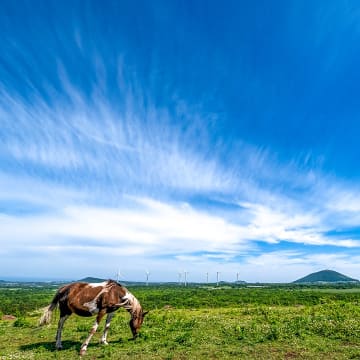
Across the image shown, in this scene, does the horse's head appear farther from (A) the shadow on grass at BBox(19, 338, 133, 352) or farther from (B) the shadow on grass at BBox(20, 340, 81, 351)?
(B) the shadow on grass at BBox(20, 340, 81, 351)

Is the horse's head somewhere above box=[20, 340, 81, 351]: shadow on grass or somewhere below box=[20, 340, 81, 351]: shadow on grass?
above

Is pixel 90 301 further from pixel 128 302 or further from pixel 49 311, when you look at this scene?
pixel 49 311

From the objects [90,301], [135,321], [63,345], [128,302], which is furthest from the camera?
[135,321]

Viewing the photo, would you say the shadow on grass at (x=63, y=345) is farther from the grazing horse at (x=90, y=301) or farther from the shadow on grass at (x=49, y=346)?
the grazing horse at (x=90, y=301)

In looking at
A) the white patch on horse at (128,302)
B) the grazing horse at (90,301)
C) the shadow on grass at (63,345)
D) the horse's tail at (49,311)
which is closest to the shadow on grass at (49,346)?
the shadow on grass at (63,345)

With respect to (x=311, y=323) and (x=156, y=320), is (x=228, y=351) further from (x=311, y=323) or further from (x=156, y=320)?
(x=156, y=320)

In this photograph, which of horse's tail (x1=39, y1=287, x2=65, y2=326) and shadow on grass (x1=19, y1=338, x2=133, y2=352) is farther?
horse's tail (x1=39, y1=287, x2=65, y2=326)

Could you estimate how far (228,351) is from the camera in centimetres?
1357

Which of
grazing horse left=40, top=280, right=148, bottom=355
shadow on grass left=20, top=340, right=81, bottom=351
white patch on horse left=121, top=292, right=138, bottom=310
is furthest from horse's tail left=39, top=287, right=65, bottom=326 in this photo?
white patch on horse left=121, top=292, right=138, bottom=310

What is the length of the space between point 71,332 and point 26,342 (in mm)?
3302

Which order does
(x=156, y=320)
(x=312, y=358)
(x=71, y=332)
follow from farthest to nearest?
(x=156, y=320)
(x=71, y=332)
(x=312, y=358)

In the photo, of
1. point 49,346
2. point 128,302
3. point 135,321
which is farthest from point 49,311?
point 135,321

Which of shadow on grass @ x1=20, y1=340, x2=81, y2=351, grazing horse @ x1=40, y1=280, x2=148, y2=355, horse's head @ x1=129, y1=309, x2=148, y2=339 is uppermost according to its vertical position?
grazing horse @ x1=40, y1=280, x2=148, y2=355

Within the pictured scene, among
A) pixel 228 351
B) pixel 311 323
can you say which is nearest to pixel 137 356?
pixel 228 351
